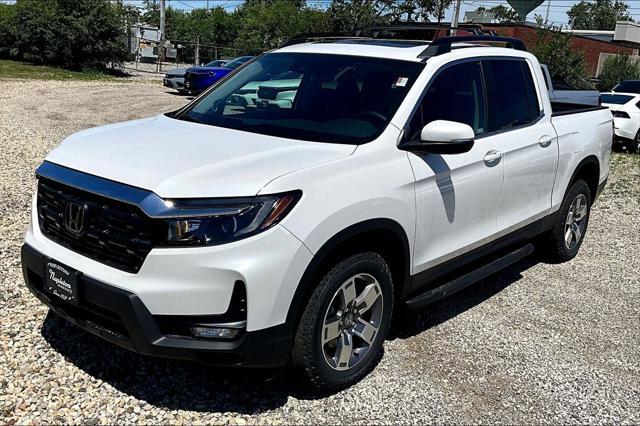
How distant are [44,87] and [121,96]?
11.4ft

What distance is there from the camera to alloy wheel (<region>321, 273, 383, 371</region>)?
3520 millimetres

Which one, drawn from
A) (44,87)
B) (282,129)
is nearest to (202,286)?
(282,129)

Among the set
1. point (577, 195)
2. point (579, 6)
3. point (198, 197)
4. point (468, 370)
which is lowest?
point (468, 370)

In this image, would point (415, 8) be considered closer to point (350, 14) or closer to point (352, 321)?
point (350, 14)

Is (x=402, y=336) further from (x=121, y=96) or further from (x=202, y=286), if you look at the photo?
(x=121, y=96)

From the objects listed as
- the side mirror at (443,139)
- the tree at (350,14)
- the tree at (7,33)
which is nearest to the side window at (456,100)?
the side mirror at (443,139)

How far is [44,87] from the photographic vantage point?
69.5 feet

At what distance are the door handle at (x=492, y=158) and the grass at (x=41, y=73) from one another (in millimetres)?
23766

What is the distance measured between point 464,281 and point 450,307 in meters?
0.67

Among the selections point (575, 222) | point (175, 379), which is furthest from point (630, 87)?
point (175, 379)

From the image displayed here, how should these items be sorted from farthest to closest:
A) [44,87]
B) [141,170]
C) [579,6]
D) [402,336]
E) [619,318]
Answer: [579,6] < [44,87] < [619,318] < [402,336] < [141,170]

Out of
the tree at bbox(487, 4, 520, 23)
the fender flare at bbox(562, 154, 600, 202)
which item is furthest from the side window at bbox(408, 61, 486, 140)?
the tree at bbox(487, 4, 520, 23)

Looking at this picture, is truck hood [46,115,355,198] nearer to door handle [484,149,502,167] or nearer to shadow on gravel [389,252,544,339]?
door handle [484,149,502,167]

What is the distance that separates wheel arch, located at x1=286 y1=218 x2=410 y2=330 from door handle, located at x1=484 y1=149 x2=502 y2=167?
1005 mm
